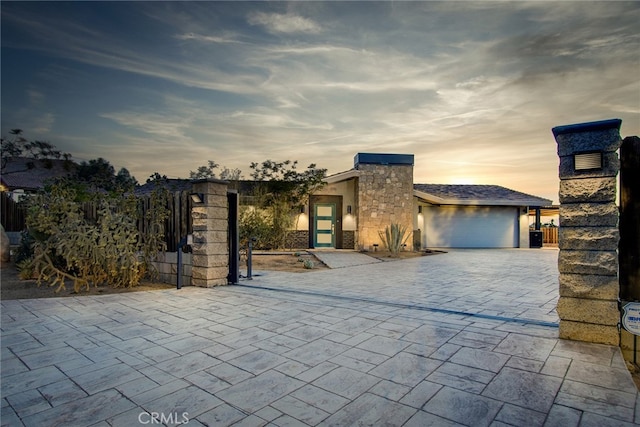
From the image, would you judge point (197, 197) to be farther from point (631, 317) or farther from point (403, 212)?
point (403, 212)

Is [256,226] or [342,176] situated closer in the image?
[256,226]


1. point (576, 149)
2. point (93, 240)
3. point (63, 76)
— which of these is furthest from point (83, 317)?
point (63, 76)

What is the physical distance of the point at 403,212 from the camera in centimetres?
1495

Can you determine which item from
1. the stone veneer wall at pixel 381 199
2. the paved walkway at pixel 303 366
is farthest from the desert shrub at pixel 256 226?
the paved walkway at pixel 303 366

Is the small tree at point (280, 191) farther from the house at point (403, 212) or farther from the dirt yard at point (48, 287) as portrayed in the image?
the dirt yard at point (48, 287)

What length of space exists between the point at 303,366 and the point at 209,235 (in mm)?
4045

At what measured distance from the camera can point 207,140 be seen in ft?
39.9

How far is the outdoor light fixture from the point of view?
2.98 meters

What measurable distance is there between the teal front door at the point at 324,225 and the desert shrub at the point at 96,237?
31.5ft

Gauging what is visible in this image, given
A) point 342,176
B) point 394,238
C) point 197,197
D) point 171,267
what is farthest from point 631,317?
point 342,176

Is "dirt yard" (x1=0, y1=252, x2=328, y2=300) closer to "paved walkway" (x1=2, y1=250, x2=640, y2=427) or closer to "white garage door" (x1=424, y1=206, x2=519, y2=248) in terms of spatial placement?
"paved walkway" (x1=2, y1=250, x2=640, y2=427)

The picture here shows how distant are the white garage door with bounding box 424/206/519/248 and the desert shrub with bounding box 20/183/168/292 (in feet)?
45.9

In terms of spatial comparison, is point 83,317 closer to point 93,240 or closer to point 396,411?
point 93,240

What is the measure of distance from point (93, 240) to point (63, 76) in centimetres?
514
